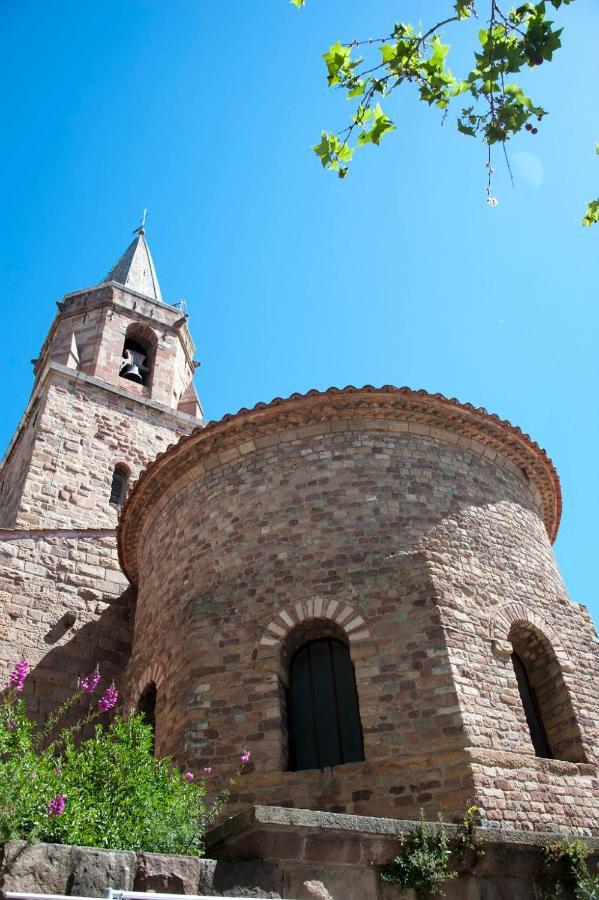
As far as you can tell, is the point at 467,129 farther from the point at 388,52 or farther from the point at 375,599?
the point at 375,599

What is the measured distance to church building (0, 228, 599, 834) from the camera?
7.20 meters

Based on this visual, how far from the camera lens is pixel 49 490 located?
1562 centimetres

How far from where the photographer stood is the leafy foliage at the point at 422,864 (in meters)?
5.06

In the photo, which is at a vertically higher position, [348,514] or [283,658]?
[348,514]

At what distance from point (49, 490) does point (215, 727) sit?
922 cm

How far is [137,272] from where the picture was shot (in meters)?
24.8

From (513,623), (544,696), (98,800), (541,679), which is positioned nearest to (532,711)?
(544,696)

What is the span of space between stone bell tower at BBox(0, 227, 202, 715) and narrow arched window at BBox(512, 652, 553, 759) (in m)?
6.46

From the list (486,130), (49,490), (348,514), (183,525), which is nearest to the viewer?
(486,130)

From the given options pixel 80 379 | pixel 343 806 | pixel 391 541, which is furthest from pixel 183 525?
pixel 80 379

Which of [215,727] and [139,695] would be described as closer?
[215,727]

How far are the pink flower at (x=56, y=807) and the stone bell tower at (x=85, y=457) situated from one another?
7.01 metres

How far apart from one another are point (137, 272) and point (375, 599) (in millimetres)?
19347

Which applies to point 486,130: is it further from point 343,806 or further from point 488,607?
point 343,806
